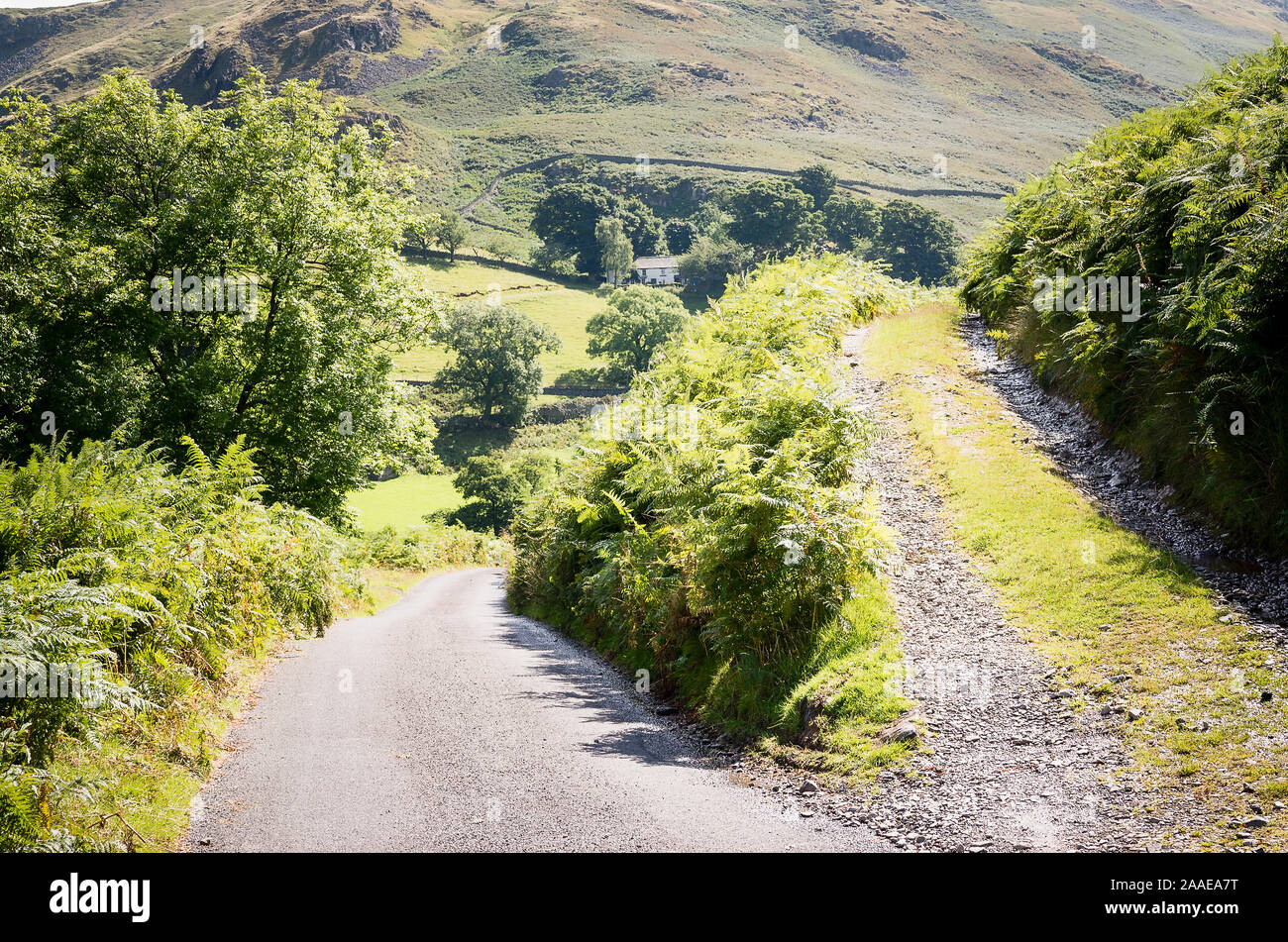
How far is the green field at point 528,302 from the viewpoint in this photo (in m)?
91.2

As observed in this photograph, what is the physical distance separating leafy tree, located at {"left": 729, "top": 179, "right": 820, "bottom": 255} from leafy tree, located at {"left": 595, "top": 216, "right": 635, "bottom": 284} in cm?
1577

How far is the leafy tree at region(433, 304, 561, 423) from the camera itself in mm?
82688

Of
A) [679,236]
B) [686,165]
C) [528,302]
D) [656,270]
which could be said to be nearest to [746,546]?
[528,302]

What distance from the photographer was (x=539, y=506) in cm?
2320

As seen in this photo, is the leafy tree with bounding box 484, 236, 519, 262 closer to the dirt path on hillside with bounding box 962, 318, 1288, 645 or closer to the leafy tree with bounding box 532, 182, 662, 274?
the leafy tree with bounding box 532, 182, 662, 274

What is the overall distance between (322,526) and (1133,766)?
16783mm

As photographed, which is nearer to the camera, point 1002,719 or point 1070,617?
point 1002,719

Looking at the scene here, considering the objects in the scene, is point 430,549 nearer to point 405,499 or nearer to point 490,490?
point 490,490

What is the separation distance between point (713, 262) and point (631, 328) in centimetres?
3665

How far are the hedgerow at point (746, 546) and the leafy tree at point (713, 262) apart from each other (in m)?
104
